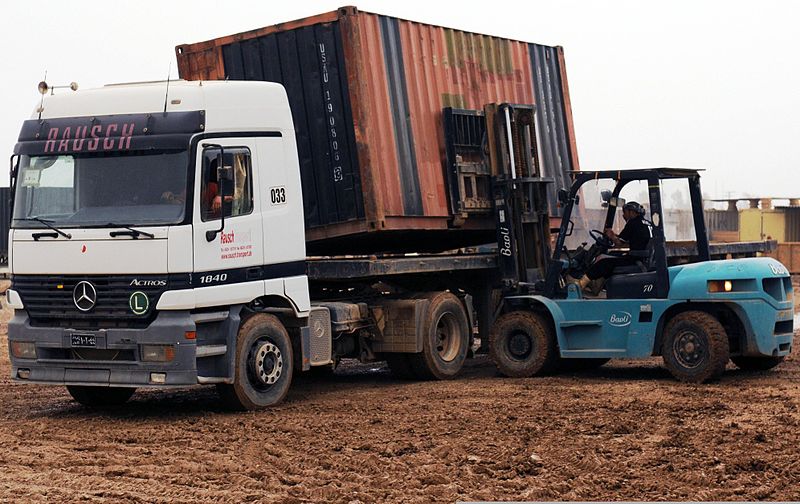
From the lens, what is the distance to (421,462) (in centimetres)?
862

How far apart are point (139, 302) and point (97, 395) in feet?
6.19

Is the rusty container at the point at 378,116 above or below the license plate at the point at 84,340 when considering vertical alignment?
above

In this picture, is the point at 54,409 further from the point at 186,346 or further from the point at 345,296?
the point at 345,296

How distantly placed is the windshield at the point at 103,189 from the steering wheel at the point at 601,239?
4980 mm

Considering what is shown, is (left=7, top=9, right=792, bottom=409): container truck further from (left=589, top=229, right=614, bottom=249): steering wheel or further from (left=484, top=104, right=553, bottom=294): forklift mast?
(left=589, top=229, right=614, bottom=249): steering wheel

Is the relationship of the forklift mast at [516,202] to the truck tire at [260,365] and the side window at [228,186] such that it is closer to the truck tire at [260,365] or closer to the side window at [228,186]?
the truck tire at [260,365]

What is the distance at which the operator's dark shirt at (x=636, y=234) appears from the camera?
1288 centimetres

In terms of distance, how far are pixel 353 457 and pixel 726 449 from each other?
2758 millimetres

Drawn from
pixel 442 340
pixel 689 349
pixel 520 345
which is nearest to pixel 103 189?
pixel 442 340

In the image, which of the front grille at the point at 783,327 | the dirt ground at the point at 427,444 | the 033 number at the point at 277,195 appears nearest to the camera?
the dirt ground at the point at 427,444

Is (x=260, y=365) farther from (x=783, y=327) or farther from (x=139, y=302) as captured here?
(x=783, y=327)

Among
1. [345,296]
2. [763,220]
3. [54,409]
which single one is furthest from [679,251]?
[763,220]

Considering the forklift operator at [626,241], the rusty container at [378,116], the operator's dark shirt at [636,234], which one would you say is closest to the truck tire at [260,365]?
the rusty container at [378,116]

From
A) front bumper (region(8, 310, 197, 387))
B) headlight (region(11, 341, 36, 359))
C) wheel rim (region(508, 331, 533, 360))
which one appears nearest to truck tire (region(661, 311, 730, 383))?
wheel rim (region(508, 331, 533, 360))
